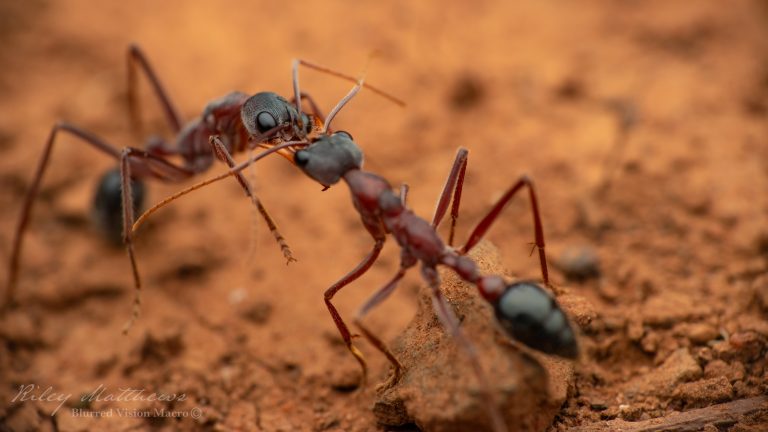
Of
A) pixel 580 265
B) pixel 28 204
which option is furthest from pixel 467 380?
pixel 28 204

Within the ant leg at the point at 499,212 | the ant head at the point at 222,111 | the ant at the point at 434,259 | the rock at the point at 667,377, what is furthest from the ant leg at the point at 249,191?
the rock at the point at 667,377

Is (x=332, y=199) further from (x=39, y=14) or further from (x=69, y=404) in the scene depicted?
(x=39, y=14)

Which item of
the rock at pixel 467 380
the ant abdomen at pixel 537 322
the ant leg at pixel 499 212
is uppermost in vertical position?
the ant leg at pixel 499 212

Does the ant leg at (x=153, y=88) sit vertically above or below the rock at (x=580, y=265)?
above

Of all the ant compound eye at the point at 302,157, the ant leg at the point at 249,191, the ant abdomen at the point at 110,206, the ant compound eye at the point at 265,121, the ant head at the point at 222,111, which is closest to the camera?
the ant compound eye at the point at 302,157

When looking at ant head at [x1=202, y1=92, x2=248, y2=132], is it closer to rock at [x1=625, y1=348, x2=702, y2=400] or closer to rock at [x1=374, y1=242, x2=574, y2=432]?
rock at [x1=374, y1=242, x2=574, y2=432]

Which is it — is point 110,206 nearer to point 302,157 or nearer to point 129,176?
point 129,176
